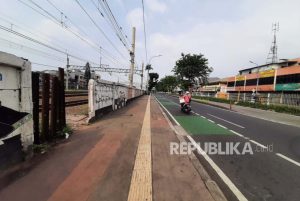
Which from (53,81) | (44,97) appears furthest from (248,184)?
(53,81)

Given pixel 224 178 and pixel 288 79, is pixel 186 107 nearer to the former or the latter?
pixel 224 178

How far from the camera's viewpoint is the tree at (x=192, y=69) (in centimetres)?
7519

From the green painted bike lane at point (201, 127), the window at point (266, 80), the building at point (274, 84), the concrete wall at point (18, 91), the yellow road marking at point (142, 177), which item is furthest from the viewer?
the window at point (266, 80)

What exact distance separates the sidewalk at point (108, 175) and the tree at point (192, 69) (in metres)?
68.2

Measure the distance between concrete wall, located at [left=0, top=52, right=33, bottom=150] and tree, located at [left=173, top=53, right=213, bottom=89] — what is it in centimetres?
7027

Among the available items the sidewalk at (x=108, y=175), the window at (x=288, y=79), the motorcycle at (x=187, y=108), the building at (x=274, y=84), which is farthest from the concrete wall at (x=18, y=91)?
the window at (x=288, y=79)

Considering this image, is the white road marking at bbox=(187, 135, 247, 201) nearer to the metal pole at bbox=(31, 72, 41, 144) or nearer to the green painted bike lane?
the green painted bike lane

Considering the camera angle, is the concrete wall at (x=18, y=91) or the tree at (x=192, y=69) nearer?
the concrete wall at (x=18, y=91)

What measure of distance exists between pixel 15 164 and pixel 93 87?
7601 millimetres

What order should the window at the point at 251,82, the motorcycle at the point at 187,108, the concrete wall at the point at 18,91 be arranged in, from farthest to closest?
the window at the point at 251,82 < the motorcycle at the point at 187,108 < the concrete wall at the point at 18,91

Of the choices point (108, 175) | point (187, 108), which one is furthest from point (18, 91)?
point (187, 108)

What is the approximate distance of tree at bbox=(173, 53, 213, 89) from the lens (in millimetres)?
75188

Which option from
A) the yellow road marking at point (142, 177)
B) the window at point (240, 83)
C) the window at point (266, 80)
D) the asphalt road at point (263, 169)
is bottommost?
the asphalt road at point (263, 169)

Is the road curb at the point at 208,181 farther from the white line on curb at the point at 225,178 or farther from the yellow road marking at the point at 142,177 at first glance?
the yellow road marking at the point at 142,177
